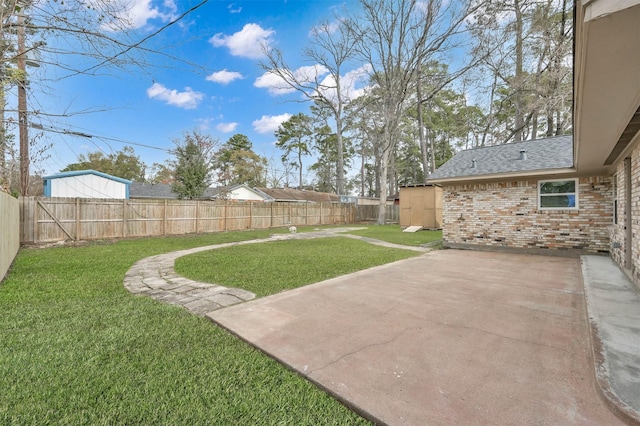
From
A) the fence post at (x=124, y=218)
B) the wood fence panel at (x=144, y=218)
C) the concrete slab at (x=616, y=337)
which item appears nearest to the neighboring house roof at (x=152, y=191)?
the wood fence panel at (x=144, y=218)

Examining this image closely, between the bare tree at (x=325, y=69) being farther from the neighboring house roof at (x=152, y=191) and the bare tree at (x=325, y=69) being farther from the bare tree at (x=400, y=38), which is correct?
the neighboring house roof at (x=152, y=191)

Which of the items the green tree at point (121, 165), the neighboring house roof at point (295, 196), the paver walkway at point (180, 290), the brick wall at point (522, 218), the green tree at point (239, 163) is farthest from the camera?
the green tree at point (239, 163)

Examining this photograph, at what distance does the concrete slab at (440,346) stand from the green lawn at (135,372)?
0.22 meters

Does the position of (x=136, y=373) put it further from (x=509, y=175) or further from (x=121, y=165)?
(x=121, y=165)

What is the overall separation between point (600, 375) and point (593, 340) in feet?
2.25

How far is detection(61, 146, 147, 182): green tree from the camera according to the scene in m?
28.5

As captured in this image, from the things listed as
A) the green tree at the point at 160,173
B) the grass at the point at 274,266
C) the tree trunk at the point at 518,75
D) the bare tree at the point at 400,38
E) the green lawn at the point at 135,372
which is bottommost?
the green lawn at the point at 135,372

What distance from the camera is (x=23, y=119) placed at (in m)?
4.49

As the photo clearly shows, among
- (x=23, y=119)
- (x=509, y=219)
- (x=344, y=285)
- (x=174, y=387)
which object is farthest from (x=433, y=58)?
(x=174, y=387)

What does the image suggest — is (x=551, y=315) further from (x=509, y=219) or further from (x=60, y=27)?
(x=60, y=27)

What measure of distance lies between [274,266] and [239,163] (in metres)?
28.5

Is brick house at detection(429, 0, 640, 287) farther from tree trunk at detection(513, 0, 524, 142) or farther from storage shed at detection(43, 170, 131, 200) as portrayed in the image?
storage shed at detection(43, 170, 131, 200)

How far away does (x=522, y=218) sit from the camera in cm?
806

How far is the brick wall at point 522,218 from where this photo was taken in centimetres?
706
